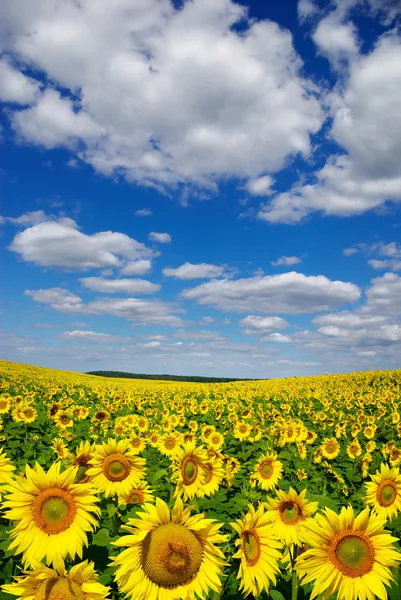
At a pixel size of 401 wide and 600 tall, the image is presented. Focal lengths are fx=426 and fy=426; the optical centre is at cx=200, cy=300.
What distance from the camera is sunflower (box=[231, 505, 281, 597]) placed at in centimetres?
305

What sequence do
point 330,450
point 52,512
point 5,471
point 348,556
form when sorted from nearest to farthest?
point 348,556 < point 52,512 < point 5,471 < point 330,450

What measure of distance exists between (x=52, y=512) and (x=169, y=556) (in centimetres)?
99

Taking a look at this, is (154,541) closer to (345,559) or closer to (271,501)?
(345,559)

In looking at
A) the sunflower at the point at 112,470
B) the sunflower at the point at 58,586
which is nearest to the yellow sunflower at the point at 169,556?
the sunflower at the point at 58,586

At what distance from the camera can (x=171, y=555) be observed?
8.83 ft

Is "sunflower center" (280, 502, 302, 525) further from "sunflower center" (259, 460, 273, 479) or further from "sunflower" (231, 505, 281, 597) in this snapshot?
"sunflower center" (259, 460, 273, 479)

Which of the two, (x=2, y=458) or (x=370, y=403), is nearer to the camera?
(x=2, y=458)

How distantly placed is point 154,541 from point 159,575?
8.0 inches

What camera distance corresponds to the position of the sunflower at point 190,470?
4602mm

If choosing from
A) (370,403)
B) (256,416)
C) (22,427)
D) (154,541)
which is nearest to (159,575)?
(154,541)

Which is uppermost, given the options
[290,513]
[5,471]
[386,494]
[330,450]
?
[5,471]

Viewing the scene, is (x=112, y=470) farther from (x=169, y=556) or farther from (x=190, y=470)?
(x=169, y=556)

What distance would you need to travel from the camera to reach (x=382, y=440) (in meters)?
15.4

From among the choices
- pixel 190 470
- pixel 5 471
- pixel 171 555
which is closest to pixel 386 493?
pixel 190 470
